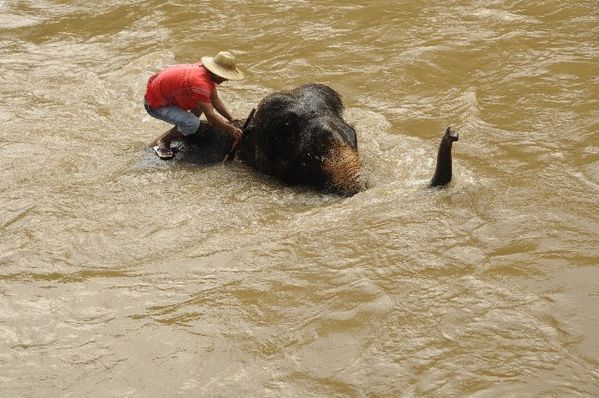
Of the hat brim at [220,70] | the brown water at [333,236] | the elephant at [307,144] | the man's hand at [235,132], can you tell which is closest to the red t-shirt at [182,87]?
the hat brim at [220,70]

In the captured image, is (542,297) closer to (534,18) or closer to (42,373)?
(42,373)

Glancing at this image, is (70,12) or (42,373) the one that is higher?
(70,12)

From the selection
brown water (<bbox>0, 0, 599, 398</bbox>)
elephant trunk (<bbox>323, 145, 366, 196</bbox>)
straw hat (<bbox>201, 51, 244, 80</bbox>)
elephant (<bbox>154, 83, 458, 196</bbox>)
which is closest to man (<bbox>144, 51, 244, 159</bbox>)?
straw hat (<bbox>201, 51, 244, 80</bbox>)

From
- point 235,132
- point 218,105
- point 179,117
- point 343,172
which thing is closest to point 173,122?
point 179,117

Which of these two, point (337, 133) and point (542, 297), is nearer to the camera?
point (542, 297)

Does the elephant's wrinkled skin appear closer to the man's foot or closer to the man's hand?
the man's hand

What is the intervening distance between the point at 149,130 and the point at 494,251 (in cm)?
419

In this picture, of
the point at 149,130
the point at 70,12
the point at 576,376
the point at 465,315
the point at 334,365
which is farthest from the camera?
the point at 70,12

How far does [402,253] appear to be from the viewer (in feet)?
16.7

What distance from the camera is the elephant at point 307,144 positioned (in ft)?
19.9

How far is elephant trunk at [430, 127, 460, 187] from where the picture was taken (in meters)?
5.39

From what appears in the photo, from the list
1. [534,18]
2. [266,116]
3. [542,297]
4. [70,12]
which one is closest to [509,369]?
[542,297]

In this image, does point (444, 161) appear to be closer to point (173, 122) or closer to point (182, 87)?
point (182, 87)

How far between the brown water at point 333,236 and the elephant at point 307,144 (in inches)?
5.3
